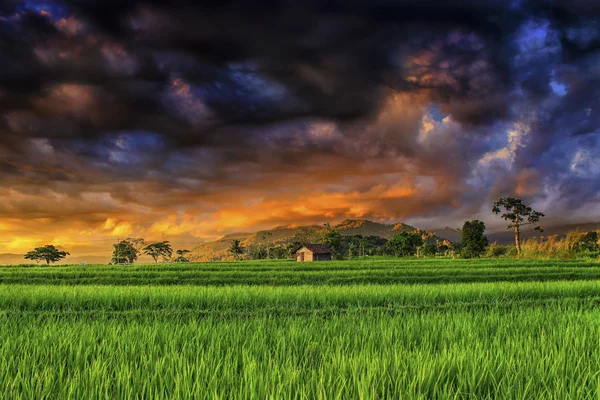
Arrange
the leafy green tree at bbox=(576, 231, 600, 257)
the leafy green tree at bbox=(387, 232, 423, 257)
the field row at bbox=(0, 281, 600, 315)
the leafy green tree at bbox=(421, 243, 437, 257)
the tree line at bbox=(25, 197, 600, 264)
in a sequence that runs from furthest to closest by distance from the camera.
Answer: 1. the leafy green tree at bbox=(421, 243, 437, 257)
2. the leafy green tree at bbox=(387, 232, 423, 257)
3. the tree line at bbox=(25, 197, 600, 264)
4. the leafy green tree at bbox=(576, 231, 600, 257)
5. the field row at bbox=(0, 281, 600, 315)

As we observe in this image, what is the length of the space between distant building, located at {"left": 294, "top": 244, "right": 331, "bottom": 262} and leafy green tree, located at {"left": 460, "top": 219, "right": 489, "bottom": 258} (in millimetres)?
25872

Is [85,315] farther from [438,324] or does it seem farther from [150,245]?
[150,245]

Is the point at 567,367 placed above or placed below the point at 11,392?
below

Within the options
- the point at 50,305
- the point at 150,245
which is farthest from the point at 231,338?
the point at 150,245

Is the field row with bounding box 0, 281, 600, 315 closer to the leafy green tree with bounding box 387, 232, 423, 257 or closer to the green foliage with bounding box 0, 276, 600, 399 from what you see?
the green foliage with bounding box 0, 276, 600, 399

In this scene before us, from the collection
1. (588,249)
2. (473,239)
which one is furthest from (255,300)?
(473,239)

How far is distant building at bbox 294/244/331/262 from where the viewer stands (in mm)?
64938

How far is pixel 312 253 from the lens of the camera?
213ft

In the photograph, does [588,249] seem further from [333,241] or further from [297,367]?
[297,367]

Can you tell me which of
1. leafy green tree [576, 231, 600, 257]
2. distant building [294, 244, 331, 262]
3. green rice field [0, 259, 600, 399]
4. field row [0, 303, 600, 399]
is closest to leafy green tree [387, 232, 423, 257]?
distant building [294, 244, 331, 262]

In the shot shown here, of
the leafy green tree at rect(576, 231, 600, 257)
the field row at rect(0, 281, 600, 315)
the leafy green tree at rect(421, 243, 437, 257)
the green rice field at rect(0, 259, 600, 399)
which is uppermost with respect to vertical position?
the green rice field at rect(0, 259, 600, 399)

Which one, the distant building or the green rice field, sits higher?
the green rice field

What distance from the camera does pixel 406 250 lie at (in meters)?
83.8

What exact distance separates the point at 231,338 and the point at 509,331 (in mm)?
4500
